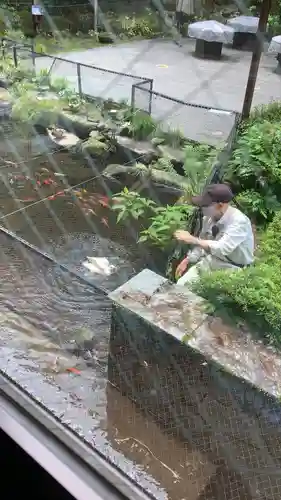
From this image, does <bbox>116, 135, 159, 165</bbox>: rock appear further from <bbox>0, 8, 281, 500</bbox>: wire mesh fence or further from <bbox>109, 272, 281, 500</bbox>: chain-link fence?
<bbox>109, 272, 281, 500</bbox>: chain-link fence

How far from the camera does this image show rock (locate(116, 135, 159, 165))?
10.8 ft

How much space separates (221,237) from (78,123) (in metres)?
2.55

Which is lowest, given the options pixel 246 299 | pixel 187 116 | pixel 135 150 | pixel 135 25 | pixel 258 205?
pixel 135 150

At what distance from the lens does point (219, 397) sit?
1024 mm

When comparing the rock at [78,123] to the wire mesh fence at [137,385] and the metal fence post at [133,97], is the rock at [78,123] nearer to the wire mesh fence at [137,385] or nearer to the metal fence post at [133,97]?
the metal fence post at [133,97]

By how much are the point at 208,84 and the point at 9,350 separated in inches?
168

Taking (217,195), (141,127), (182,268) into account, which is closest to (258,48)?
(141,127)

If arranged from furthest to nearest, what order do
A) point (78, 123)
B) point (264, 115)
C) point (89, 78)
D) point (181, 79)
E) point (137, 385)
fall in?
point (181, 79)
point (89, 78)
point (78, 123)
point (264, 115)
point (137, 385)

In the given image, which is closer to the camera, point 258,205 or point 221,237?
point 221,237

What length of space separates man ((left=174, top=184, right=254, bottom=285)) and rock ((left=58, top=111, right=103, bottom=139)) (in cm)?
235

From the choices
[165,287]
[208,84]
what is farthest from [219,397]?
[208,84]

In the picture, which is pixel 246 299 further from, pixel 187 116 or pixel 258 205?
pixel 187 116

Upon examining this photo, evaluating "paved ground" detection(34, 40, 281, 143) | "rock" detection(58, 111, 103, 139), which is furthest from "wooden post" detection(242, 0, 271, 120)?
"rock" detection(58, 111, 103, 139)

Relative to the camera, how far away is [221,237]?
5.14 ft
